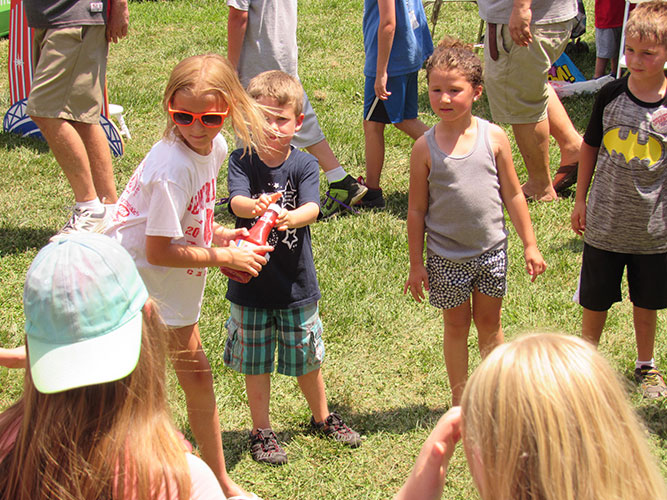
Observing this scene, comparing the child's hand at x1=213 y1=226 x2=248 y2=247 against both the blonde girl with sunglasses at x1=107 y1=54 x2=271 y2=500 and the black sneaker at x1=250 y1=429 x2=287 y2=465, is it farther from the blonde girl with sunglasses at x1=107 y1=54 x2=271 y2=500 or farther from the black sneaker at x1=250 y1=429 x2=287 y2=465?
the black sneaker at x1=250 y1=429 x2=287 y2=465

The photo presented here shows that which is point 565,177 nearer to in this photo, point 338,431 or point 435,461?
point 338,431

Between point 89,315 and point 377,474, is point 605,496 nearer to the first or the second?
point 89,315

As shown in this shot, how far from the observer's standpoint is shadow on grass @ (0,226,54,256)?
15.7ft

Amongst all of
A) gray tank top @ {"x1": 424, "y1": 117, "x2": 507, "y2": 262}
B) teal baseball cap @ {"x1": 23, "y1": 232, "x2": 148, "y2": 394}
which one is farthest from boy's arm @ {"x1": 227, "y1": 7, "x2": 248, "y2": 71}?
teal baseball cap @ {"x1": 23, "y1": 232, "x2": 148, "y2": 394}

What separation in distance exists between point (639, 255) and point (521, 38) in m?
2.19

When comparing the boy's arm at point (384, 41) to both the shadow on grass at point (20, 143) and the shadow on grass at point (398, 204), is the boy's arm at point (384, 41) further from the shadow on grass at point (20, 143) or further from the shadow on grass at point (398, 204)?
the shadow on grass at point (20, 143)

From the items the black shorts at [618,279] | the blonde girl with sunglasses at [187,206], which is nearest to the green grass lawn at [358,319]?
the black shorts at [618,279]

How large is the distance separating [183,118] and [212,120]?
9 centimetres

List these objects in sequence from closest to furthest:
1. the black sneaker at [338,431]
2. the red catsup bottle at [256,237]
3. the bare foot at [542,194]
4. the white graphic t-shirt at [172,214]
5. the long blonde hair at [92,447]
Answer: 1. the long blonde hair at [92,447]
2. the white graphic t-shirt at [172,214]
3. the red catsup bottle at [256,237]
4. the black sneaker at [338,431]
5. the bare foot at [542,194]

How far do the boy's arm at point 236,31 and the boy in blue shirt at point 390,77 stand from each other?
35.1 inches

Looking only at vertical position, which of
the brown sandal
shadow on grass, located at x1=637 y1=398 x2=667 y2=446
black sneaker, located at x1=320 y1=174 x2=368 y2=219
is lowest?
shadow on grass, located at x1=637 y1=398 x2=667 y2=446

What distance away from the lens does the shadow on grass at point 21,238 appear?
479cm

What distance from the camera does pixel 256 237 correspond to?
104 inches

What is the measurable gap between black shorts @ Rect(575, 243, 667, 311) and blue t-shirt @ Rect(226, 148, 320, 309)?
51.3 inches
